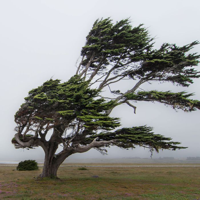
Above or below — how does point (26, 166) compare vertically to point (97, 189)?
above

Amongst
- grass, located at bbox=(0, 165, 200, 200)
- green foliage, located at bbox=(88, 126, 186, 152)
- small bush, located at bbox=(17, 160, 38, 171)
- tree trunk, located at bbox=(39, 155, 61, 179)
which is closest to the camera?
grass, located at bbox=(0, 165, 200, 200)

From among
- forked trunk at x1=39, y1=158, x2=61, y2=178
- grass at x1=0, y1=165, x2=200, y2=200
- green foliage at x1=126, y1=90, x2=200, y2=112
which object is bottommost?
grass at x1=0, y1=165, x2=200, y2=200

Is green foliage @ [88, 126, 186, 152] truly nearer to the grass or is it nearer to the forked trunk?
the grass

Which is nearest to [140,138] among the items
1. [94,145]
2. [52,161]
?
[94,145]

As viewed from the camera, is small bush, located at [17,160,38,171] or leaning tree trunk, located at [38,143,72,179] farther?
small bush, located at [17,160,38,171]

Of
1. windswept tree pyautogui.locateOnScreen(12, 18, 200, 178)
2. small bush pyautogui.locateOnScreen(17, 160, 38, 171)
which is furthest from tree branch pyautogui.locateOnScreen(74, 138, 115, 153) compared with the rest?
small bush pyautogui.locateOnScreen(17, 160, 38, 171)

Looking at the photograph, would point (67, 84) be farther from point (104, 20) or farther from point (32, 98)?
point (104, 20)

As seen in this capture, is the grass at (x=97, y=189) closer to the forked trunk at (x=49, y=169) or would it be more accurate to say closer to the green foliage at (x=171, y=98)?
the forked trunk at (x=49, y=169)

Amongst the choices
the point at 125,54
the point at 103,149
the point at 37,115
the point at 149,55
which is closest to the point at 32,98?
the point at 37,115

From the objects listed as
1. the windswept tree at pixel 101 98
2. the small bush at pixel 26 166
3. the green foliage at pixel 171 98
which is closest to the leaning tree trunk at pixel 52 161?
the windswept tree at pixel 101 98

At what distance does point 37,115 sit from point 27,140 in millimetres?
4221

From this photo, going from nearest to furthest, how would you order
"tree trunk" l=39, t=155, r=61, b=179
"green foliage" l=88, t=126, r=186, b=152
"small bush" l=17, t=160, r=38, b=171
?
"green foliage" l=88, t=126, r=186, b=152
"tree trunk" l=39, t=155, r=61, b=179
"small bush" l=17, t=160, r=38, b=171

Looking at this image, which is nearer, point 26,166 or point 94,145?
point 94,145

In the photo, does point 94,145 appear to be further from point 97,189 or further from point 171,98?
point 171,98
